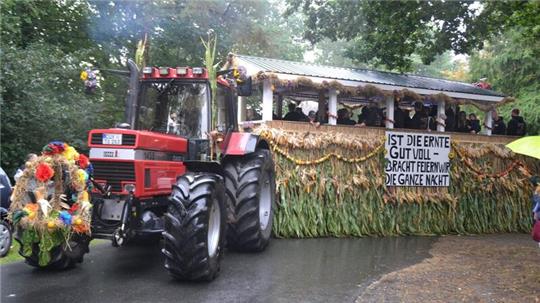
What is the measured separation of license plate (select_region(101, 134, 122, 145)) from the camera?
235 inches

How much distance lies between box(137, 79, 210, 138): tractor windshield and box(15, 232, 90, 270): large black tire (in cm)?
163

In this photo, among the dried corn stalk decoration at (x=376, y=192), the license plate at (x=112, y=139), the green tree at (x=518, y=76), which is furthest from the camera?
the green tree at (x=518, y=76)

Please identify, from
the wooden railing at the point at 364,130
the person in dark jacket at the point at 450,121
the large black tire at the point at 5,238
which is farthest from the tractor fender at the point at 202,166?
the person in dark jacket at the point at 450,121

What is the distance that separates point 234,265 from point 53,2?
13.7m

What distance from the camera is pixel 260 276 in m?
6.30

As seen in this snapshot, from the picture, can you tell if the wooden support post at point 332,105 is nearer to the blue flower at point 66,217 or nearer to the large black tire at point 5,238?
the large black tire at point 5,238

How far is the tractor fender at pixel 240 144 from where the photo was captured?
7.41 metres

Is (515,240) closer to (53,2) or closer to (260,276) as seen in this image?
(260,276)

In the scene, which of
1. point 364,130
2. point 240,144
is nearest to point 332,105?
point 364,130

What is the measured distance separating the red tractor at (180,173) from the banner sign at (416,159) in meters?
4.20

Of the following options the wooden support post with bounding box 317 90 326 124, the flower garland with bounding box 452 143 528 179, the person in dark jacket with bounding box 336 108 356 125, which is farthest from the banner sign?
the wooden support post with bounding box 317 90 326 124

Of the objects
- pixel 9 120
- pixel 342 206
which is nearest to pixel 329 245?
pixel 342 206

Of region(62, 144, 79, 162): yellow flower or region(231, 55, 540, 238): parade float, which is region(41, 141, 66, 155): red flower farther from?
region(231, 55, 540, 238): parade float

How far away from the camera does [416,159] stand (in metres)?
11.4
